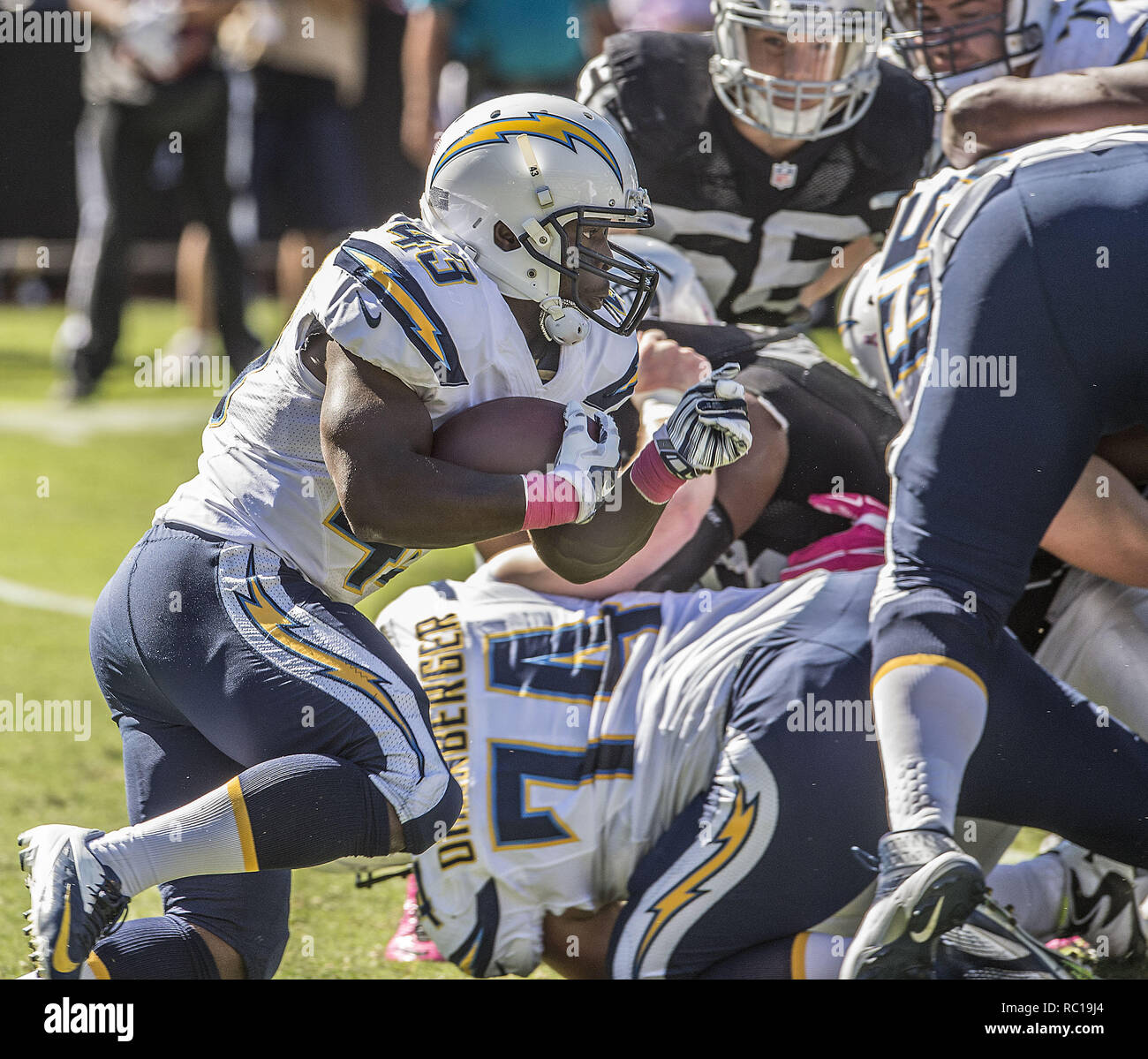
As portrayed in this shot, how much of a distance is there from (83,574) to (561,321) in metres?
3.12

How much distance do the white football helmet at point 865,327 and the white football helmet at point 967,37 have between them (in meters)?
0.55

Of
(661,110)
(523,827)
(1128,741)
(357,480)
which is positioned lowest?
(523,827)

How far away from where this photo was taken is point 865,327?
3252 mm

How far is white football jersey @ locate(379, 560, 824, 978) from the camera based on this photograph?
2.42 meters

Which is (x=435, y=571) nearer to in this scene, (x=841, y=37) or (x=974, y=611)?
(x=841, y=37)

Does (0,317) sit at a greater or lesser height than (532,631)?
lesser

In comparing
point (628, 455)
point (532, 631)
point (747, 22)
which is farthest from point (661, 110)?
point (532, 631)

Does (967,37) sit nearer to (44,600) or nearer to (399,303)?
(399,303)

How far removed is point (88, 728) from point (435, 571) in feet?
4.95

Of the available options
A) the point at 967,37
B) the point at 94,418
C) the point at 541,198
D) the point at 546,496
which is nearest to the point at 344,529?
the point at 546,496

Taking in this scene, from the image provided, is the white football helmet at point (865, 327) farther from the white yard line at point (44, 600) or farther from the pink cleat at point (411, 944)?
the white yard line at point (44, 600)

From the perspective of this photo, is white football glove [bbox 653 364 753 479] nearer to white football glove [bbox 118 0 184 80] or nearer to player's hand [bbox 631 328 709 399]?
player's hand [bbox 631 328 709 399]

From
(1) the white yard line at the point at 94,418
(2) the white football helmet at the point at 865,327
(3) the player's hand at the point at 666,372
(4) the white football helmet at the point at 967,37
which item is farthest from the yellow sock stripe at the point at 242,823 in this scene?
(1) the white yard line at the point at 94,418

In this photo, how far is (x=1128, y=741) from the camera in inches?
92.8
